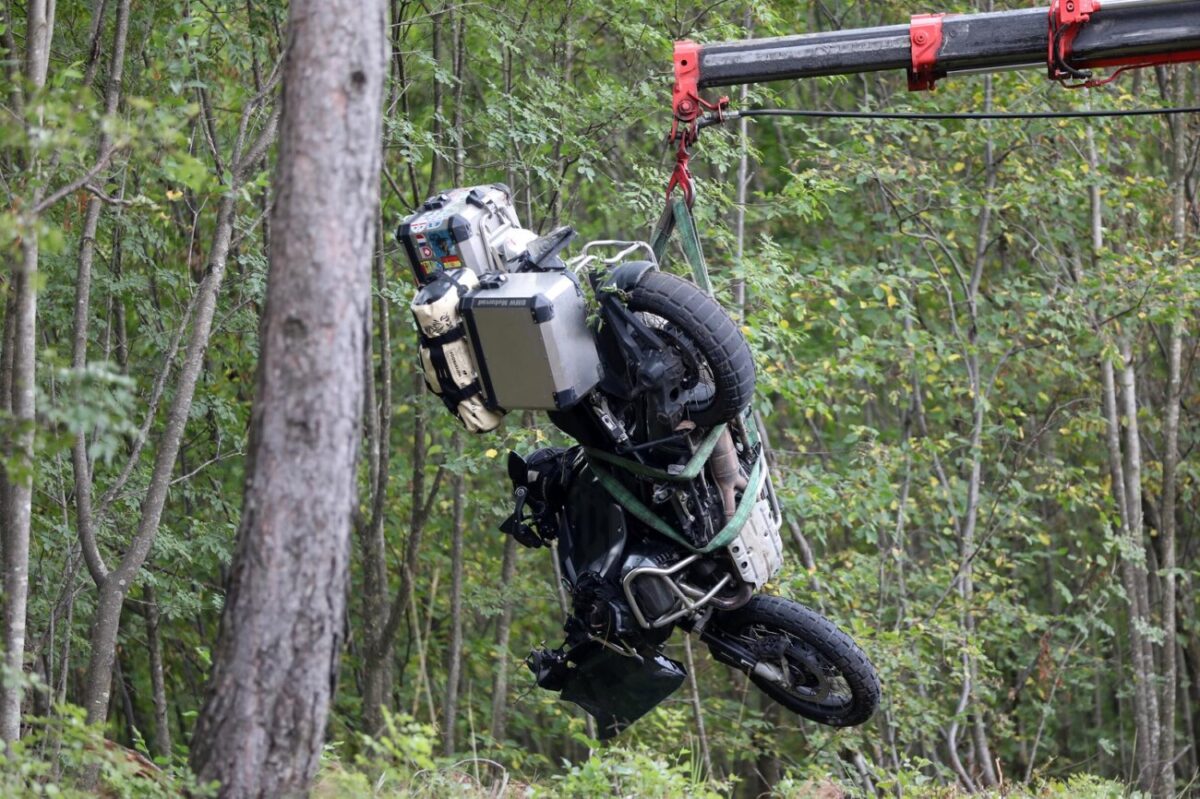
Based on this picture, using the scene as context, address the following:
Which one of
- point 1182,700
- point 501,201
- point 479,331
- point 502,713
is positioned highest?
point 501,201

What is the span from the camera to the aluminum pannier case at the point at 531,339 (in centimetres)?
509

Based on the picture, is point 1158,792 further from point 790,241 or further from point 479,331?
point 479,331

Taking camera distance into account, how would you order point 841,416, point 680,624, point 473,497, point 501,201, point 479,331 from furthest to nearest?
point 841,416
point 473,497
point 680,624
point 501,201
point 479,331

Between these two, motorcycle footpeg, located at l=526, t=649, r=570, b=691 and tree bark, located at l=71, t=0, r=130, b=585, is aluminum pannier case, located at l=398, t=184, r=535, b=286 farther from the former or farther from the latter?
tree bark, located at l=71, t=0, r=130, b=585

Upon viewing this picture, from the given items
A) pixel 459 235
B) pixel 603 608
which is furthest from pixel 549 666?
pixel 459 235

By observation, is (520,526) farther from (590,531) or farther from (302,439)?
(302,439)

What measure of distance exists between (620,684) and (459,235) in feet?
6.76

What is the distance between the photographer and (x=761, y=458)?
603cm

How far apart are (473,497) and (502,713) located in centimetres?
196

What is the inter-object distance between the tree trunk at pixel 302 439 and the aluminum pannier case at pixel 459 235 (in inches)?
55.2

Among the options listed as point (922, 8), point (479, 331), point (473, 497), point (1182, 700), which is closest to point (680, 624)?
point (479, 331)

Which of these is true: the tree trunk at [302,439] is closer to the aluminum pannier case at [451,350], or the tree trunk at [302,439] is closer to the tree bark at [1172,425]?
the aluminum pannier case at [451,350]

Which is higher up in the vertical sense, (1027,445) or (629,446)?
(629,446)

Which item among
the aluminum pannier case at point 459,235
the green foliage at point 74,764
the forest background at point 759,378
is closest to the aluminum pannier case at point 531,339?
the aluminum pannier case at point 459,235
